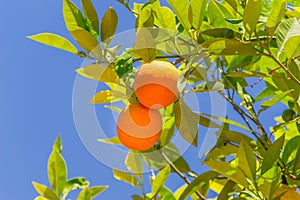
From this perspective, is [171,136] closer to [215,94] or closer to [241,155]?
[215,94]

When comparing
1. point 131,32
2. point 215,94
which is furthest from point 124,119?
point 215,94

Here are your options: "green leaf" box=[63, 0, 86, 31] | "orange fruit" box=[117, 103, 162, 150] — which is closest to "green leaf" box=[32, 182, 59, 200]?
"orange fruit" box=[117, 103, 162, 150]

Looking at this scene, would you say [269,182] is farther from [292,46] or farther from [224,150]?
[292,46]

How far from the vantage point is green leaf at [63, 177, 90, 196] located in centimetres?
164

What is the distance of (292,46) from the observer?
1121mm

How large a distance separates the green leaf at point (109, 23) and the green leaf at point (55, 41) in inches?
3.3

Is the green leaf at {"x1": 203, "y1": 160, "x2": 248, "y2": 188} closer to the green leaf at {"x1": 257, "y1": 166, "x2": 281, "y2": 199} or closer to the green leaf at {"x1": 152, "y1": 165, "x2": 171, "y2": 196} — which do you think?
the green leaf at {"x1": 257, "y1": 166, "x2": 281, "y2": 199}

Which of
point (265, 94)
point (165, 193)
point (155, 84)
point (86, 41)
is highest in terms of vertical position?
point (86, 41)

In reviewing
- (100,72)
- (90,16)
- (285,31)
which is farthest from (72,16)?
(285,31)

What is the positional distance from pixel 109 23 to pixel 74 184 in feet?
2.48

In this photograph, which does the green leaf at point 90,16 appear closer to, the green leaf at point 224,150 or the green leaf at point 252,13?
the green leaf at point 252,13

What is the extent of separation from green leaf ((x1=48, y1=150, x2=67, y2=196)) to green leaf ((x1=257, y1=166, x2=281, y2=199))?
59 cm

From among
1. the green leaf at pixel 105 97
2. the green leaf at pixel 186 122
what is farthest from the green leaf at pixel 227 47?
the green leaf at pixel 105 97

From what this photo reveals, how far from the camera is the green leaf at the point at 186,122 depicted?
1.19 metres
